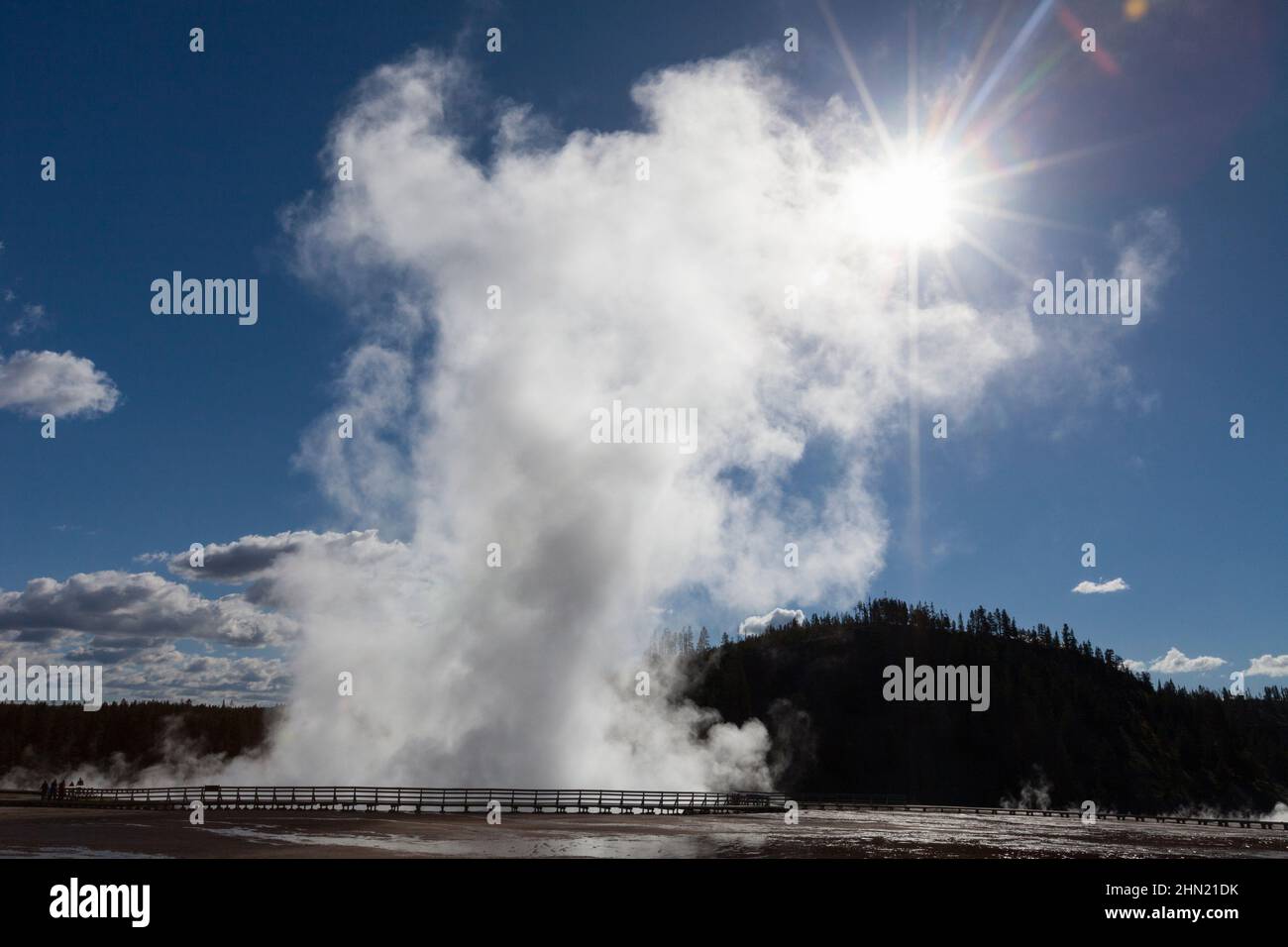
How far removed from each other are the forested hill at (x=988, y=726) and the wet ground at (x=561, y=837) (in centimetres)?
7426

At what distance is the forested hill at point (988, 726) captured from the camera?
392 feet

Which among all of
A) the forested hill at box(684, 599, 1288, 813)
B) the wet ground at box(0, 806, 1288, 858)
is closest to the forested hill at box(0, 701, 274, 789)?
the forested hill at box(684, 599, 1288, 813)

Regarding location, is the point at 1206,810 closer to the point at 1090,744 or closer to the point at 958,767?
the point at 1090,744

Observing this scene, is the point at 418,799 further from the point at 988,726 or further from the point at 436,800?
the point at 988,726

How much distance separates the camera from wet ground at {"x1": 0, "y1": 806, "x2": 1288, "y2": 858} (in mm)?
23250

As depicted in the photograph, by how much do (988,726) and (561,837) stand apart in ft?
394

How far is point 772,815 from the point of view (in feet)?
155

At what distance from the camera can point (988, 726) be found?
131m
